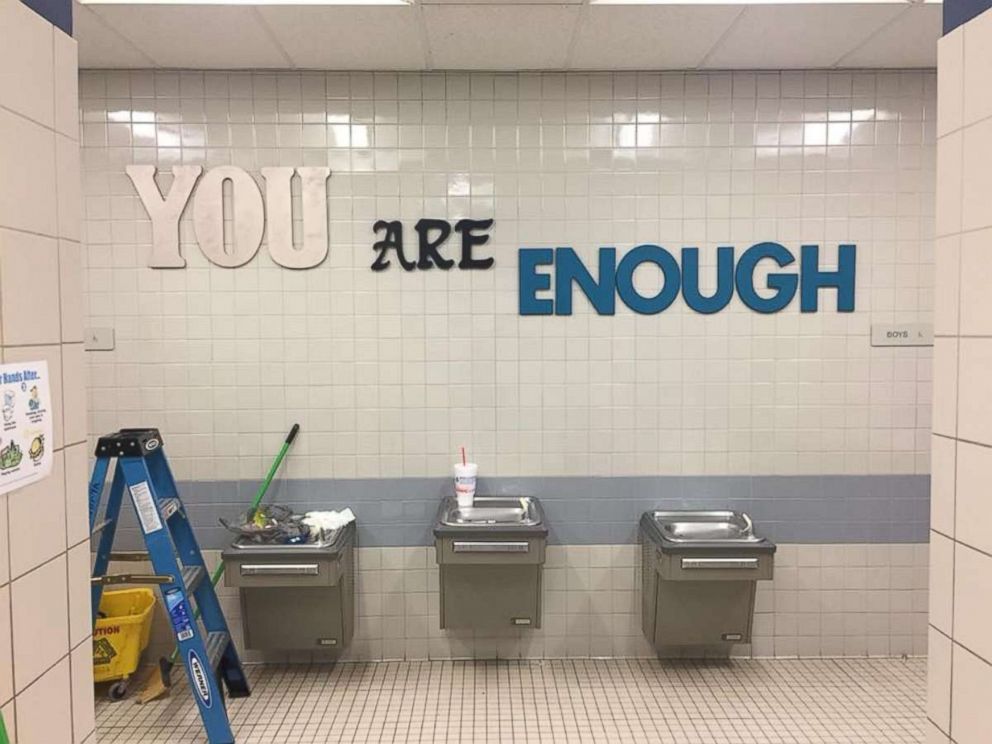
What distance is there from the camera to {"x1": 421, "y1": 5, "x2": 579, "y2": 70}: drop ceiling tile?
2.89 m

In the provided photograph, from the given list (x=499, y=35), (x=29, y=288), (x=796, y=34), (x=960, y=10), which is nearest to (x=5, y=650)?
(x=29, y=288)

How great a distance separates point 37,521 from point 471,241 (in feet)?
8.55

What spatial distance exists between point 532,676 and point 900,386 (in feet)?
7.91

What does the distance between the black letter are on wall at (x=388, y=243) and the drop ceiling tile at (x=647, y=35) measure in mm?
1176

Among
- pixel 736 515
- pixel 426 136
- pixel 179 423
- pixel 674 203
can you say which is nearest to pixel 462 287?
pixel 426 136

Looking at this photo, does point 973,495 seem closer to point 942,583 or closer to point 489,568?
point 942,583

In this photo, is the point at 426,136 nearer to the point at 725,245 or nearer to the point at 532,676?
the point at 725,245

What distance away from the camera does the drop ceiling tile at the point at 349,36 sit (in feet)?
9.52

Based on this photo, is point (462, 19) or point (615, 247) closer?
point (462, 19)

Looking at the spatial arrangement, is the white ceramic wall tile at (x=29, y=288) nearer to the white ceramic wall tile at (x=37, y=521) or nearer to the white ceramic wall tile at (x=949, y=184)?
the white ceramic wall tile at (x=37, y=521)

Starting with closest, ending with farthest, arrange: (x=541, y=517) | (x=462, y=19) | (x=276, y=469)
→ (x=462, y=19) < (x=541, y=517) < (x=276, y=469)

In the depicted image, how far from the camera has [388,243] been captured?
362cm

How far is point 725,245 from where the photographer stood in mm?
3652

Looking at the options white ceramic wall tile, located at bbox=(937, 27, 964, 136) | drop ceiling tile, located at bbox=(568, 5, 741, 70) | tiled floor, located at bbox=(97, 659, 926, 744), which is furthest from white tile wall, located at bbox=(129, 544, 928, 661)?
white ceramic wall tile, located at bbox=(937, 27, 964, 136)
